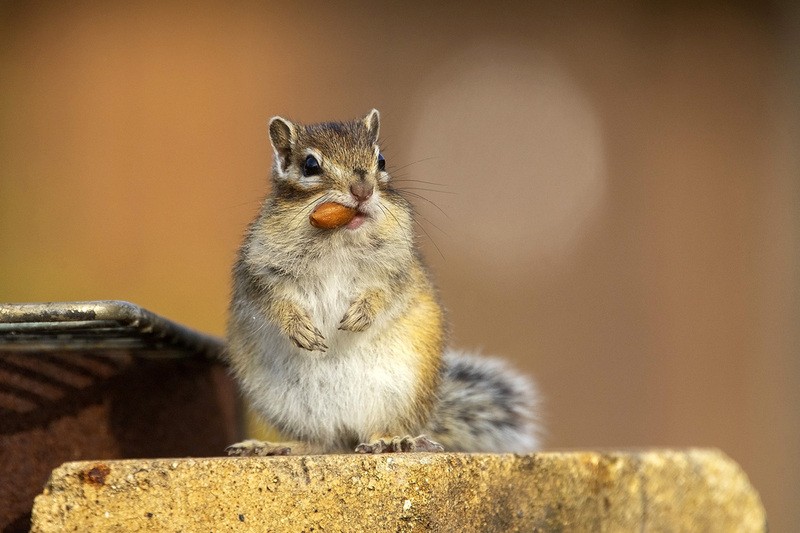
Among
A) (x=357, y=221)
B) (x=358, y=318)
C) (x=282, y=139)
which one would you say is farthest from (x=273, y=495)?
(x=282, y=139)

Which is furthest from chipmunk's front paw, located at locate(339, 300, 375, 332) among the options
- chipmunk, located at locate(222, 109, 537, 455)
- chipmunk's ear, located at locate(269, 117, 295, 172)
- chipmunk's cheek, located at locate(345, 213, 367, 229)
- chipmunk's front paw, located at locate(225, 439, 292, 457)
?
chipmunk's ear, located at locate(269, 117, 295, 172)

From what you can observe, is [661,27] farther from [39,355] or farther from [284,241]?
[39,355]

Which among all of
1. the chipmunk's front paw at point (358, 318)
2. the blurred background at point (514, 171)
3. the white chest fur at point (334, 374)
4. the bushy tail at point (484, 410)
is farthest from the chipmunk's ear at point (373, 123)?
the blurred background at point (514, 171)

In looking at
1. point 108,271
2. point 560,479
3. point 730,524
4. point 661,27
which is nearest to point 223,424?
point 560,479

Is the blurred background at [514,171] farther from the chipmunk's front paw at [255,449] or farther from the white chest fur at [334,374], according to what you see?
the chipmunk's front paw at [255,449]

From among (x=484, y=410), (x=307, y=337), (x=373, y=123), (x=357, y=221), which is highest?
(x=373, y=123)

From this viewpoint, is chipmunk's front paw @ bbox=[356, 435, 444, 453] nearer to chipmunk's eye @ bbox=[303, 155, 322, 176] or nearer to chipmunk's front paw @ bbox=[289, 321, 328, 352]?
chipmunk's front paw @ bbox=[289, 321, 328, 352]

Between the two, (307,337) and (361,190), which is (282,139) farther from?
(307,337)
